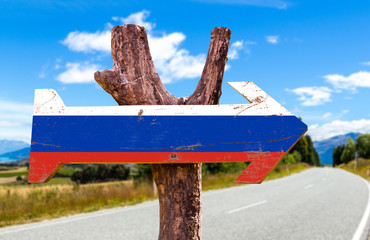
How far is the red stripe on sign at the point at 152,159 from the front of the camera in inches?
70.1

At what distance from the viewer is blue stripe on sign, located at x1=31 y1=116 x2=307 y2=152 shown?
179 cm

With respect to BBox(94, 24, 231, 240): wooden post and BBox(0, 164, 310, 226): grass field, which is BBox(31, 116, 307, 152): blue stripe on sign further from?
BBox(0, 164, 310, 226): grass field

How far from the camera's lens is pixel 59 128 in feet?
5.99

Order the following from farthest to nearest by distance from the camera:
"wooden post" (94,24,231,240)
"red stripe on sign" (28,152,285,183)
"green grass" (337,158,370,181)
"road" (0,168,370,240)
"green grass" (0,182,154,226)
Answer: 1. "green grass" (337,158,370,181)
2. "green grass" (0,182,154,226)
3. "road" (0,168,370,240)
4. "wooden post" (94,24,231,240)
5. "red stripe on sign" (28,152,285,183)

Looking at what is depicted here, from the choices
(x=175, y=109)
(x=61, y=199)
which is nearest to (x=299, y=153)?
(x=61, y=199)

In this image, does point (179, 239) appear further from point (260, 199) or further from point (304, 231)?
point (260, 199)

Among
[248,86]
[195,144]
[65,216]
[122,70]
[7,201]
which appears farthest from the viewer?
[7,201]

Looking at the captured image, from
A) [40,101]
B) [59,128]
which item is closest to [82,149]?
[59,128]

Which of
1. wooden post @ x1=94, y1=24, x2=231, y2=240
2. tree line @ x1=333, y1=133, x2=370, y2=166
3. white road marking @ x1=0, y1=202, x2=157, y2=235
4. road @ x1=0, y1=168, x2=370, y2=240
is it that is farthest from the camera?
tree line @ x1=333, y1=133, x2=370, y2=166

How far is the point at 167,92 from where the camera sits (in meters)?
2.15

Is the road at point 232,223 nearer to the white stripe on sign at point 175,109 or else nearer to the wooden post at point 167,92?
the wooden post at point 167,92

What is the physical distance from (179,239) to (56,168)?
844 millimetres

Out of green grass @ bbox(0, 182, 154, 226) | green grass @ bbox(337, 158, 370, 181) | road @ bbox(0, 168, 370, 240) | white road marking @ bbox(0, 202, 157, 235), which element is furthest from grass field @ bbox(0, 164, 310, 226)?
green grass @ bbox(337, 158, 370, 181)

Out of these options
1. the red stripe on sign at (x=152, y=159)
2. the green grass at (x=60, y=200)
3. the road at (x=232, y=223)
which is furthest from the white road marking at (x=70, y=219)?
the red stripe on sign at (x=152, y=159)
